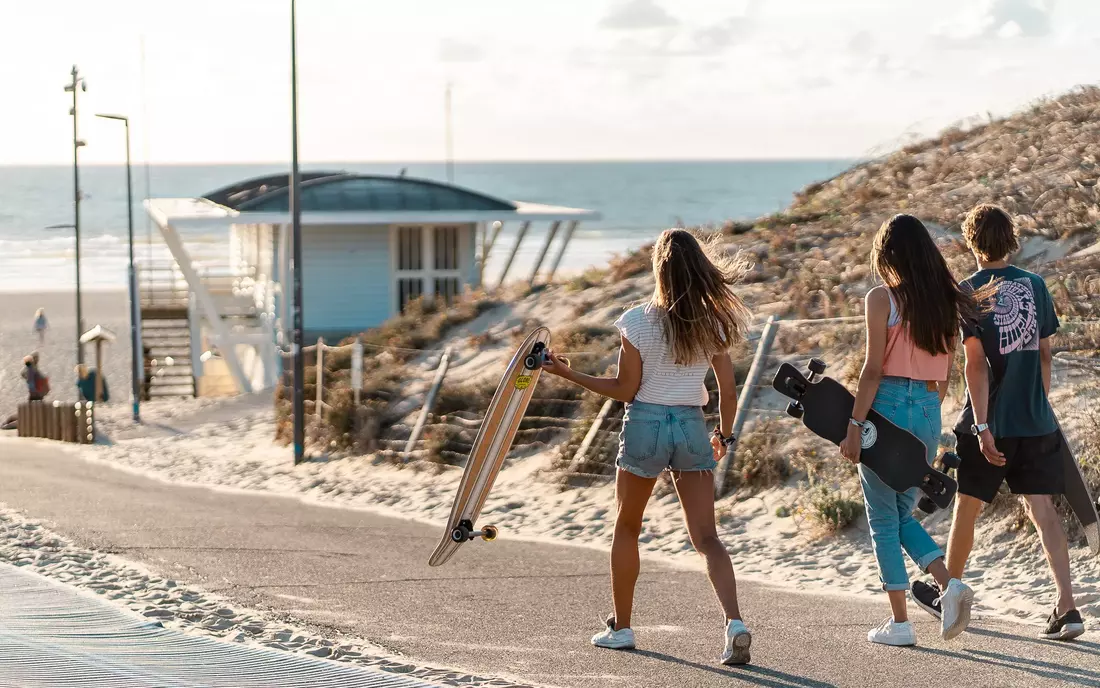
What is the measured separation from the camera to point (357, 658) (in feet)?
19.8

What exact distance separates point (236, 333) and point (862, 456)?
26.5 metres

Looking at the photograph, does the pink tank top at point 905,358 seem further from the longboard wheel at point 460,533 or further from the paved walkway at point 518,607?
the longboard wheel at point 460,533

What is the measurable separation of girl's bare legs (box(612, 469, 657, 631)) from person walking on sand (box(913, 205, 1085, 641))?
1279mm

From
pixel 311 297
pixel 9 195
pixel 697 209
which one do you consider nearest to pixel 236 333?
A: pixel 311 297

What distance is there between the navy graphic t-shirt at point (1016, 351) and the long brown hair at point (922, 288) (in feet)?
0.77

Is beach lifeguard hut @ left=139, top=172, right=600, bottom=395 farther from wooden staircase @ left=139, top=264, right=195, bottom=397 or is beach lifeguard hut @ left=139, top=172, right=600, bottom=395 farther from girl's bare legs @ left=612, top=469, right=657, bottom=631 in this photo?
girl's bare legs @ left=612, top=469, right=657, bottom=631

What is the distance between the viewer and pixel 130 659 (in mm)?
5559

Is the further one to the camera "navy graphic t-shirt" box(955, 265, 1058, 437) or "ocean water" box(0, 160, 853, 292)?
"ocean water" box(0, 160, 853, 292)

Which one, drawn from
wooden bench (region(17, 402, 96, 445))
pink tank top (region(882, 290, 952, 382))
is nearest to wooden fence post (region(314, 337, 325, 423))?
wooden bench (region(17, 402, 96, 445))

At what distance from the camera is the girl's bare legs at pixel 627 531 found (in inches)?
231

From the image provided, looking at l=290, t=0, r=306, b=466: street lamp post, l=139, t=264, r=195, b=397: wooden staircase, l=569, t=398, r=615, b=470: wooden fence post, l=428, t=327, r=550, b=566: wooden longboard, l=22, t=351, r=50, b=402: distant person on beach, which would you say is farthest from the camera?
l=139, t=264, r=195, b=397: wooden staircase

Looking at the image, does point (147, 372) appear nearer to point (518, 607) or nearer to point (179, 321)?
point (179, 321)

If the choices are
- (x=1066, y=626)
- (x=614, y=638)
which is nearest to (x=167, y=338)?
(x=614, y=638)

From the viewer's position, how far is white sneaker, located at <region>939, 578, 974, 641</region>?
5609mm
